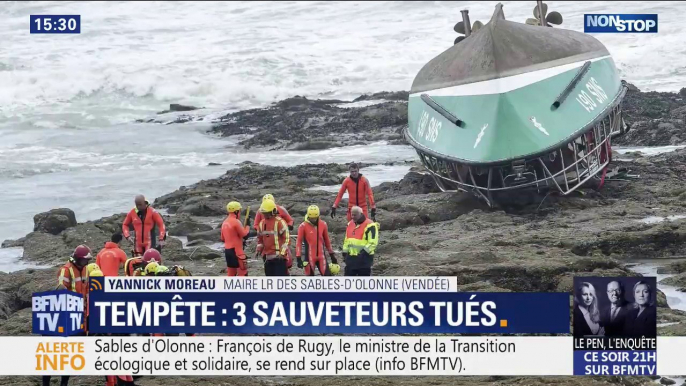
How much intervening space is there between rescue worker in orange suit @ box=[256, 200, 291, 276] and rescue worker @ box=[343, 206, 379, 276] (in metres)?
0.80

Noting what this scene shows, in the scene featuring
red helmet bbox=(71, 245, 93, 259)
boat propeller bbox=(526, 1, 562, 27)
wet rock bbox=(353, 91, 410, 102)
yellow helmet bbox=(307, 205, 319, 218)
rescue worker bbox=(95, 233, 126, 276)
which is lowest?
rescue worker bbox=(95, 233, 126, 276)

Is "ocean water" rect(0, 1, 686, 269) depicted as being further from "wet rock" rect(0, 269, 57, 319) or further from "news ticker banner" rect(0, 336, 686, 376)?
"news ticker banner" rect(0, 336, 686, 376)

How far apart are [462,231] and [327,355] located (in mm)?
8353

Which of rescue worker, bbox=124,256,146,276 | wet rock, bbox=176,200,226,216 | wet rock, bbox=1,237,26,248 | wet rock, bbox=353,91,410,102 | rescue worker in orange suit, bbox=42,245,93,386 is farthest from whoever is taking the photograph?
wet rock, bbox=353,91,410,102

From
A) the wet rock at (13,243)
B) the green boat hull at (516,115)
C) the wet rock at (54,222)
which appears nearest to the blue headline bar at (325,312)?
the green boat hull at (516,115)

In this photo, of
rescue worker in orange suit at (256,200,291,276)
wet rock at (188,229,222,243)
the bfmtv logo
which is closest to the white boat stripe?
wet rock at (188,229,222,243)

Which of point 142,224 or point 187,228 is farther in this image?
point 187,228

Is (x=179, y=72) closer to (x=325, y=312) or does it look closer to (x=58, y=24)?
(x=58, y=24)

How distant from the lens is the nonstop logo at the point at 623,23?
48.0 meters

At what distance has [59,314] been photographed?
1122 centimetres

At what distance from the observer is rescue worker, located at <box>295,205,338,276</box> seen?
14.5 metres

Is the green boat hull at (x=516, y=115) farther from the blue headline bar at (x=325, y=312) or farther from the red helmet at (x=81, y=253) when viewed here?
the red helmet at (x=81, y=253)

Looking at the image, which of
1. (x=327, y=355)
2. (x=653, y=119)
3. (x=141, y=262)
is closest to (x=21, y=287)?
(x=141, y=262)

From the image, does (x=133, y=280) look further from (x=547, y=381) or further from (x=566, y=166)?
(x=566, y=166)
